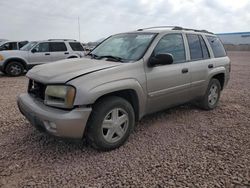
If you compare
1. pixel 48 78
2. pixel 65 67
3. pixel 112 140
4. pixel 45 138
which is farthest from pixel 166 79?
pixel 45 138

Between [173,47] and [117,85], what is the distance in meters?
1.62

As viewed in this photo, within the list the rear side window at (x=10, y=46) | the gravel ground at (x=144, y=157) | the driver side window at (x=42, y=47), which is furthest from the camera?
the rear side window at (x=10, y=46)

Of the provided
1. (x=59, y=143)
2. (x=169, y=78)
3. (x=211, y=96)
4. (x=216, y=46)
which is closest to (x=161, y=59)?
(x=169, y=78)

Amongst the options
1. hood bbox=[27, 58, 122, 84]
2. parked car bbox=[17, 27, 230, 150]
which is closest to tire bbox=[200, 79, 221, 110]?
parked car bbox=[17, 27, 230, 150]

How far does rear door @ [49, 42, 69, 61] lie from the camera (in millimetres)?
12078

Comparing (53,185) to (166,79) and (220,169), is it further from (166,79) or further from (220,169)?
(166,79)

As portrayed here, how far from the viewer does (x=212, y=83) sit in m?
5.46

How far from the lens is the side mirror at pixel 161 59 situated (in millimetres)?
3824

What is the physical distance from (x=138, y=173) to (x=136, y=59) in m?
1.74

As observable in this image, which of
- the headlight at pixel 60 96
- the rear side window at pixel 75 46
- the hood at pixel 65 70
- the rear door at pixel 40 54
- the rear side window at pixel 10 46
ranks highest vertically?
the rear side window at pixel 10 46

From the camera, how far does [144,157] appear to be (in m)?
3.39

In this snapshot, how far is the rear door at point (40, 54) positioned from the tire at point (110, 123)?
9232 mm

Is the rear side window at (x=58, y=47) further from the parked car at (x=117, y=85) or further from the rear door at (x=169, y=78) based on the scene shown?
the rear door at (x=169, y=78)

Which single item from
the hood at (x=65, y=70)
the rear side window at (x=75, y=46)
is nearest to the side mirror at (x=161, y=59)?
the hood at (x=65, y=70)
